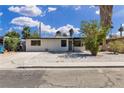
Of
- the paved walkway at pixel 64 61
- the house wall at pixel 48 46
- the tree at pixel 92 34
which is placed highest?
the tree at pixel 92 34

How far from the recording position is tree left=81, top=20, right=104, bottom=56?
26.9 meters

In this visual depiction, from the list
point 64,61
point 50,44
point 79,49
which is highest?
point 50,44

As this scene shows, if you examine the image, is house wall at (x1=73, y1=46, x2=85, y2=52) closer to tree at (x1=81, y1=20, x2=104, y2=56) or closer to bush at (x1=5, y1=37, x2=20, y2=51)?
bush at (x1=5, y1=37, x2=20, y2=51)

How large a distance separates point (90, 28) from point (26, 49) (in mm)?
17154

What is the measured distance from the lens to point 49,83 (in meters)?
10.7

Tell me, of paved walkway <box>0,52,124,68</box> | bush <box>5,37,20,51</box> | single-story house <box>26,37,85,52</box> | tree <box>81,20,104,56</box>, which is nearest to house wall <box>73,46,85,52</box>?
single-story house <box>26,37,85,52</box>

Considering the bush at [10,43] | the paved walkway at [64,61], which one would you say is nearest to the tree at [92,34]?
the paved walkway at [64,61]

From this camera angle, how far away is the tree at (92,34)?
26.9m

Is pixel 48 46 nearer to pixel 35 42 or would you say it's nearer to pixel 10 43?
pixel 35 42

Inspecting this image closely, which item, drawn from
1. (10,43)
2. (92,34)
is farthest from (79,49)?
(92,34)

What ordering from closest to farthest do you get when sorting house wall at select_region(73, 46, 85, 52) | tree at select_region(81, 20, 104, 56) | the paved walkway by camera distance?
the paved walkway
tree at select_region(81, 20, 104, 56)
house wall at select_region(73, 46, 85, 52)

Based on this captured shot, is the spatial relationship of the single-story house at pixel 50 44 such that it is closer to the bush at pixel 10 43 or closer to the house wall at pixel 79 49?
the house wall at pixel 79 49

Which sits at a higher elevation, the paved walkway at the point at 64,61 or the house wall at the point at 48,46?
the house wall at the point at 48,46

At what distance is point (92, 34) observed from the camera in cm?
2691
